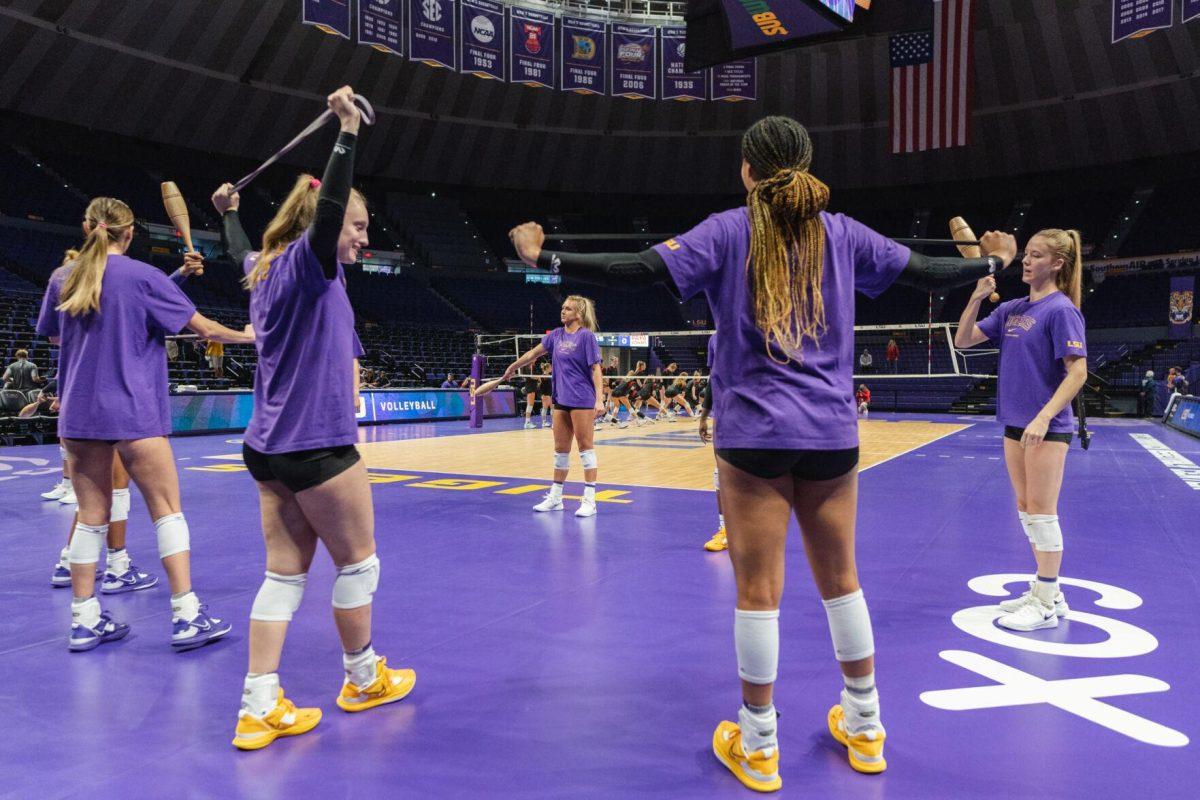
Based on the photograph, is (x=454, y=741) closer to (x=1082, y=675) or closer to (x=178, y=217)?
(x=1082, y=675)

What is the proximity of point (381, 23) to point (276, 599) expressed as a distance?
69.1 feet

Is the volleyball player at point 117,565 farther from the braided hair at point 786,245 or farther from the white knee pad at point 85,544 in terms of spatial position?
the braided hair at point 786,245

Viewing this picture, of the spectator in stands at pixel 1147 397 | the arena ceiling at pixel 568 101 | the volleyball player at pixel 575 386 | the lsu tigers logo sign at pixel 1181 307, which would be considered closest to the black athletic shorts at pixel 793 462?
the volleyball player at pixel 575 386

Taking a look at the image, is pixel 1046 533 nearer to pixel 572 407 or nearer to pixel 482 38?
pixel 572 407

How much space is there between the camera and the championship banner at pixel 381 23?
1961 cm

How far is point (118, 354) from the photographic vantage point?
3.35 metres

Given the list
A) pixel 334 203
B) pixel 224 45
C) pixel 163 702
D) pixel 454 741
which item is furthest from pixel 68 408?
pixel 224 45

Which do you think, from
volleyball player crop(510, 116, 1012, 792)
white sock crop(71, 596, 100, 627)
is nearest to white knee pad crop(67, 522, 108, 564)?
white sock crop(71, 596, 100, 627)

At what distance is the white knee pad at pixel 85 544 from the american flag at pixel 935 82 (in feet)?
70.7

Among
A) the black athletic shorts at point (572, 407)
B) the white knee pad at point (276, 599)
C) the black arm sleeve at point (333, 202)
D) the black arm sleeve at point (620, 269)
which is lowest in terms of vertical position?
the white knee pad at point (276, 599)

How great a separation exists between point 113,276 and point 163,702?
1.89 m

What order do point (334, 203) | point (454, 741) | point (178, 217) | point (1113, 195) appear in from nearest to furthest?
point (334, 203) → point (454, 741) → point (178, 217) → point (1113, 195)

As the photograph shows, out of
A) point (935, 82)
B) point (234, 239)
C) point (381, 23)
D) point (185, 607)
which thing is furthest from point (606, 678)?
point (935, 82)

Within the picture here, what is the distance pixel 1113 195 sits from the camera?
34594 millimetres
